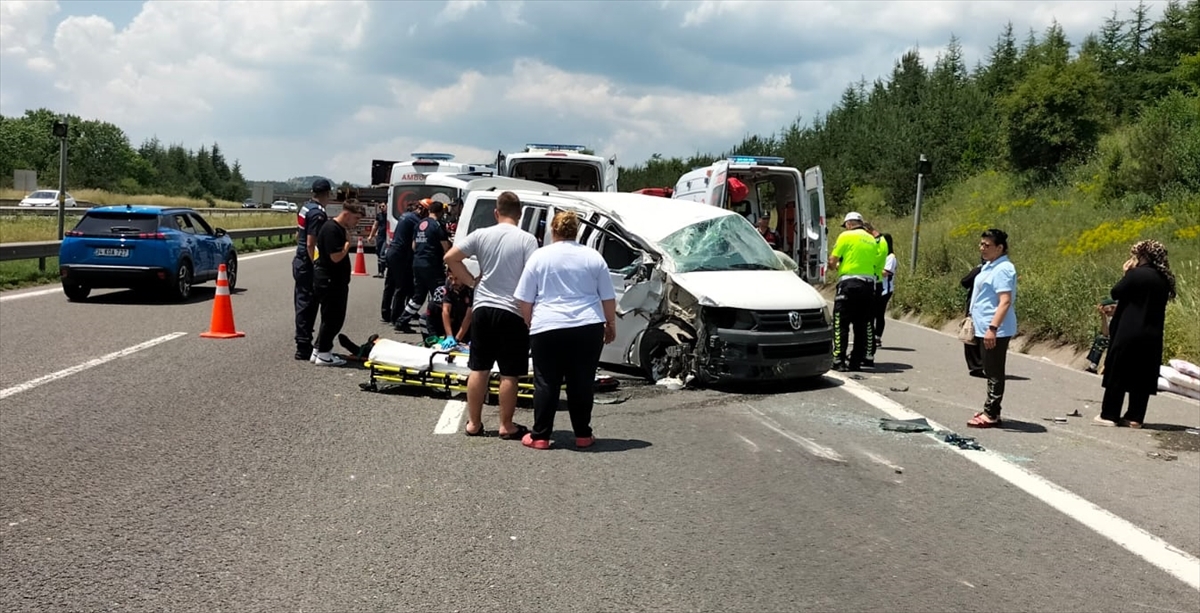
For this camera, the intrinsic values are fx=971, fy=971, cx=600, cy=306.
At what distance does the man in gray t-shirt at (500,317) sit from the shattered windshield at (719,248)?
3013 mm

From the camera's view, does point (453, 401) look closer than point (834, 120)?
Yes

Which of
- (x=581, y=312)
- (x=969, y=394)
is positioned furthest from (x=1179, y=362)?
(x=581, y=312)

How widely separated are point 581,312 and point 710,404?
2.51 meters

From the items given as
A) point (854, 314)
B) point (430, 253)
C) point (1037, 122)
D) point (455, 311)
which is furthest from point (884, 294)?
point (1037, 122)

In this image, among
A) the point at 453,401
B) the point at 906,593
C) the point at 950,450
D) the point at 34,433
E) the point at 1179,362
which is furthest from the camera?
the point at 1179,362

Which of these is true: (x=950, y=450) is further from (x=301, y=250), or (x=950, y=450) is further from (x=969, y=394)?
(x=301, y=250)

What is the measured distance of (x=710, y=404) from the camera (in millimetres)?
8914

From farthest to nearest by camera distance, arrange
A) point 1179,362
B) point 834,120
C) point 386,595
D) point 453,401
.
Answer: point 834,120, point 1179,362, point 453,401, point 386,595

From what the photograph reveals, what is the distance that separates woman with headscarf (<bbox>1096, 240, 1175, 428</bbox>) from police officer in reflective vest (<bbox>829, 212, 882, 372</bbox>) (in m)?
2.96

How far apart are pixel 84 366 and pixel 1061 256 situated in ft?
63.2

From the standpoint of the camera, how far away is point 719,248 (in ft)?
34.4

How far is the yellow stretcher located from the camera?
8.81 metres

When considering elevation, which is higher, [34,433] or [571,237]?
[571,237]

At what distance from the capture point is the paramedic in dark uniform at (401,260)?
13383 millimetres
